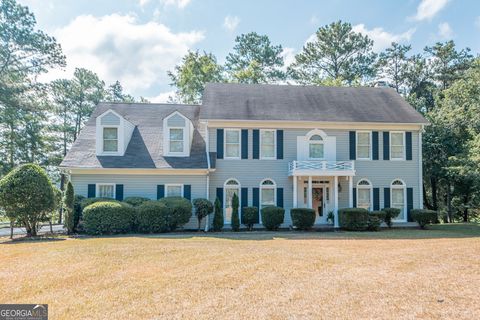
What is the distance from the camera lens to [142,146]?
18.8 m

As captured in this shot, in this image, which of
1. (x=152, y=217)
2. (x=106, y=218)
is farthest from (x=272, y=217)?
(x=106, y=218)

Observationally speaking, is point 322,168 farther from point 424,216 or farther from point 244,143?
point 424,216

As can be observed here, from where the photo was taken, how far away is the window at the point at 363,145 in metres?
19.1

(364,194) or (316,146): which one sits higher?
(316,146)

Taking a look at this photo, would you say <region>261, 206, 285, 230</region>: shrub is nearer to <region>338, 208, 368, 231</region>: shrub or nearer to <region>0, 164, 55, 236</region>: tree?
<region>338, 208, 368, 231</region>: shrub

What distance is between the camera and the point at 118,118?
1816 cm

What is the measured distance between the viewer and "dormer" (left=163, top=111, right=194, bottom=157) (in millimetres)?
18359

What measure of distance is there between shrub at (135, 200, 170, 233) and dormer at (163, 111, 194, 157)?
11.7 ft

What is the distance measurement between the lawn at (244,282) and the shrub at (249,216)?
6.48m

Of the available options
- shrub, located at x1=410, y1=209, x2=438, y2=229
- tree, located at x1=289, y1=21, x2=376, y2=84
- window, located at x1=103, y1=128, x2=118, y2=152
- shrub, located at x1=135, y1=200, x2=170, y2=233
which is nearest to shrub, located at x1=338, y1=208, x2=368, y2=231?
shrub, located at x1=410, y1=209, x2=438, y2=229

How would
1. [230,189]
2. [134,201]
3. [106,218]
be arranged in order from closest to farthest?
[106,218] → [134,201] → [230,189]

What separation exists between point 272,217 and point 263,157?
3.44 m

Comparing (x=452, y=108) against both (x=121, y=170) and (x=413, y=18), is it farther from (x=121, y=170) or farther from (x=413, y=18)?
(x=121, y=170)

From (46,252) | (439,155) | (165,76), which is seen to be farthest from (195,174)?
(165,76)
